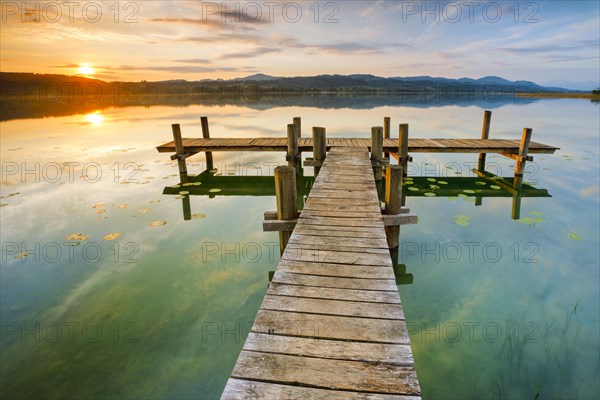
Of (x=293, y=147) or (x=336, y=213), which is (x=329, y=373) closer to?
(x=336, y=213)

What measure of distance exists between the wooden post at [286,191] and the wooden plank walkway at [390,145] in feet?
20.4

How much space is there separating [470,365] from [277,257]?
3709 millimetres

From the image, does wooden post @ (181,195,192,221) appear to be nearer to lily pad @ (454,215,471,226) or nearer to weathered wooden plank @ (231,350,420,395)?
weathered wooden plank @ (231,350,420,395)

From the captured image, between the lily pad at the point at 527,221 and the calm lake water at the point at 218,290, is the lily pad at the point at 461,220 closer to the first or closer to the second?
the calm lake water at the point at 218,290

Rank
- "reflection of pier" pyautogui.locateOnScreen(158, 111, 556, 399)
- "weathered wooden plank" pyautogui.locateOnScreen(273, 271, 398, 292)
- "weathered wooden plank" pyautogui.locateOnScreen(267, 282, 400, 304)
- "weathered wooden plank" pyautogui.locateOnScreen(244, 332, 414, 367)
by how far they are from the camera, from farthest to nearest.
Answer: "weathered wooden plank" pyautogui.locateOnScreen(273, 271, 398, 292), "weathered wooden plank" pyautogui.locateOnScreen(267, 282, 400, 304), "weathered wooden plank" pyautogui.locateOnScreen(244, 332, 414, 367), "reflection of pier" pyautogui.locateOnScreen(158, 111, 556, 399)

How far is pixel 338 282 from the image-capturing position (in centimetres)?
317

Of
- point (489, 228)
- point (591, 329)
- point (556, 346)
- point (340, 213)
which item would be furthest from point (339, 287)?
point (489, 228)

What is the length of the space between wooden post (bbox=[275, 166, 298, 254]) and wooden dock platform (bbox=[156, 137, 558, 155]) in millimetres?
6174

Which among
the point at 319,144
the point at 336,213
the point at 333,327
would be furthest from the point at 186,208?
the point at 333,327

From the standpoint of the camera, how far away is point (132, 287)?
17.5ft

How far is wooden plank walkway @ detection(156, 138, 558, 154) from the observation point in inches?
420

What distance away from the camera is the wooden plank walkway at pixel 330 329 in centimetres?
200

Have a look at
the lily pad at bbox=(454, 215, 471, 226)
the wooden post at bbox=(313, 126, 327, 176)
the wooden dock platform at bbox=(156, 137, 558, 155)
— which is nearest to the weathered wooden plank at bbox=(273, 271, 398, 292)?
the lily pad at bbox=(454, 215, 471, 226)

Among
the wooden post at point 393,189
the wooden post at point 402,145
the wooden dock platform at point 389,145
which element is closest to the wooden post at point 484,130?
the wooden dock platform at point 389,145
